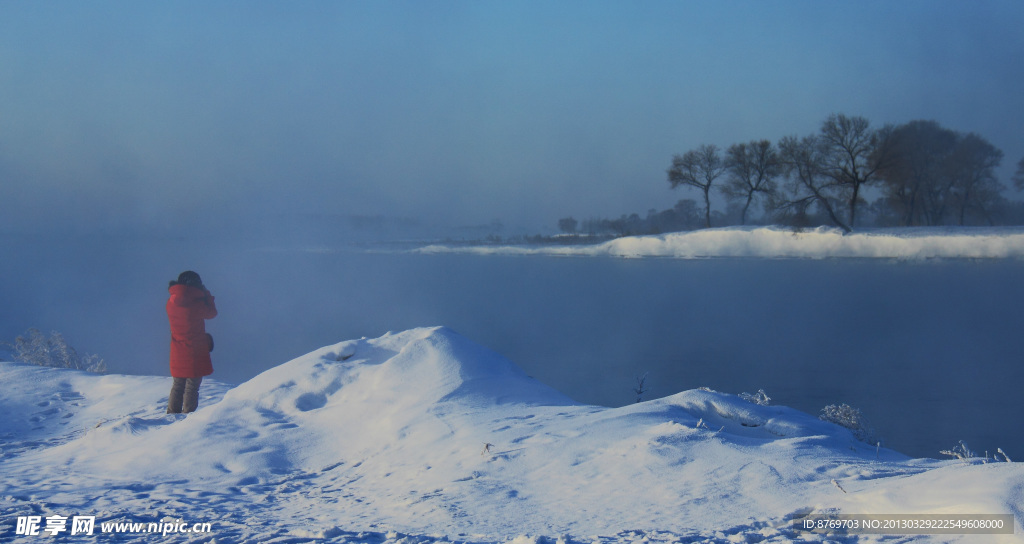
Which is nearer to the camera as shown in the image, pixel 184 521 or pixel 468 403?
pixel 184 521

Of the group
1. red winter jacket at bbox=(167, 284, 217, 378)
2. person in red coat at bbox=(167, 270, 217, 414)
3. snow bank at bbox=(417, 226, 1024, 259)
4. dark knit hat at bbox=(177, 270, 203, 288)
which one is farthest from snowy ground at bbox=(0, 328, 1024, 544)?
snow bank at bbox=(417, 226, 1024, 259)

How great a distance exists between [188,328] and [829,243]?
3108 cm

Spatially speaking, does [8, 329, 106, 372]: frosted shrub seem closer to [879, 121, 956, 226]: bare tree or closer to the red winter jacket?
the red winter jacket

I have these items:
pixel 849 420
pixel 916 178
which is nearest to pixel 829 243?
pixel 916 178

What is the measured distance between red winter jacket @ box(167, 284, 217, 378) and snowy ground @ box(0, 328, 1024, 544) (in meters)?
0.71

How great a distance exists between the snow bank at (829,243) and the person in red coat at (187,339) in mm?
27269

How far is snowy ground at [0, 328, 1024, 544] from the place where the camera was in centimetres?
309

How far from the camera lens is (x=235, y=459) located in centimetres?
479

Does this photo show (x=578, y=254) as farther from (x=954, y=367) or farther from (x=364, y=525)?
(x=364, y=525)

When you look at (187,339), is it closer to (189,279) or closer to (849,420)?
(189,279)

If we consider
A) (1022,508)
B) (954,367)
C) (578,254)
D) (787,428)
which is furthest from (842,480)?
(578,254)

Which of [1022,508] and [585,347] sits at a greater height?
[1022,508]

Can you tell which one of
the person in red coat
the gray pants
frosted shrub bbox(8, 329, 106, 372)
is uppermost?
the person in red coat

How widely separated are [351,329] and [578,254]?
32.1 metres
